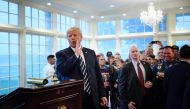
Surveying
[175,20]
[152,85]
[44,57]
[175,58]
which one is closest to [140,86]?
[152,85]

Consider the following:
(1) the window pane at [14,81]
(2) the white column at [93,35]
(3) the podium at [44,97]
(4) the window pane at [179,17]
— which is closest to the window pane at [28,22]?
(1) the window pane at [14,81]

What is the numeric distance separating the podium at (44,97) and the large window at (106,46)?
7.51 m

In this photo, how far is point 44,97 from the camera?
1.51m

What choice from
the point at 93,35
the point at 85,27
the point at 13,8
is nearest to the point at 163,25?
the point at 93,35

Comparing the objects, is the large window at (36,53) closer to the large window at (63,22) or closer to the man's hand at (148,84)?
the large window at (63,22)

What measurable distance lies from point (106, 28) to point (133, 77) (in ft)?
21.1

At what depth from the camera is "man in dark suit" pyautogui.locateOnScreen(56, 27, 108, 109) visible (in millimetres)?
2262

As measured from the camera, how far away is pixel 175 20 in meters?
8.12

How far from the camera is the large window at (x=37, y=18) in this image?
6.33m

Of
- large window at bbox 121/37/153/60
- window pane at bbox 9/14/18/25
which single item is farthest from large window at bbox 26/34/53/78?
large window at bbox 121/37/153/60

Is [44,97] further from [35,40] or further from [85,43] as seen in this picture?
[85,43]

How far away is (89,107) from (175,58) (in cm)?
184

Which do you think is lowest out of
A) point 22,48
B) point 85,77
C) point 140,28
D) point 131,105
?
point 131,105

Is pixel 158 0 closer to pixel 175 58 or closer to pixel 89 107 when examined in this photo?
pixel 175 58
